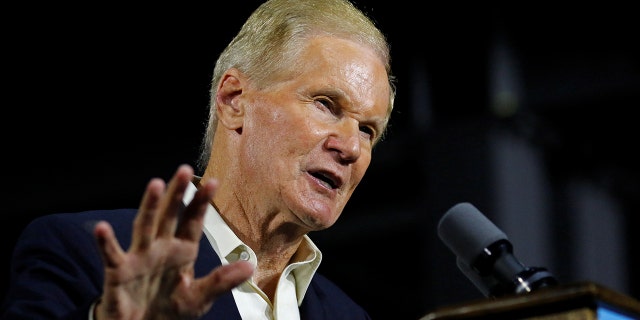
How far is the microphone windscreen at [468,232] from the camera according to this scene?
58.6 inches

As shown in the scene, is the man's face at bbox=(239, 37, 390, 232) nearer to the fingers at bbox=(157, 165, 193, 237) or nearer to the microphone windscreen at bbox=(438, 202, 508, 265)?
the microphone windscreen at bbox=(438, 202, 508, 265)

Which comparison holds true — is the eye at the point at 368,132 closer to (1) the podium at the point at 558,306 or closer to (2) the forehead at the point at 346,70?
(2) the forehead at the point at 346,70

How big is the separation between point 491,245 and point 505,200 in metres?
2.29

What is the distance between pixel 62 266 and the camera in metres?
1.46

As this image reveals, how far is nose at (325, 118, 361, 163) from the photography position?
5.80 feet

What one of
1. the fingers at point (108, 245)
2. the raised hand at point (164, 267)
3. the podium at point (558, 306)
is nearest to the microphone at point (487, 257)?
the podium at point (558, 306)

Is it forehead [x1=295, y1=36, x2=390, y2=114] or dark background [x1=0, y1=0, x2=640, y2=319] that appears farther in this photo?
dark background [x1=0, y1=0, x2=640, y2=319]

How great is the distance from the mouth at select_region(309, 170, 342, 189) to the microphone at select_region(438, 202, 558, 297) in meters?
0.24

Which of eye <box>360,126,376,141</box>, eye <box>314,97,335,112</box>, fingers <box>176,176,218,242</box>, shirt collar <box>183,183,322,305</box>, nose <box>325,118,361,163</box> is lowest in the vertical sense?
shirt collar <box>183,183,322,305</box>

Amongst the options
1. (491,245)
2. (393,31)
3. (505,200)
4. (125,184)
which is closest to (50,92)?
(125,184)

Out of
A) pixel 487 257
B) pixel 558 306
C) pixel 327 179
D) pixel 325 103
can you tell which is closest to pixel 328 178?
pixel 327 179

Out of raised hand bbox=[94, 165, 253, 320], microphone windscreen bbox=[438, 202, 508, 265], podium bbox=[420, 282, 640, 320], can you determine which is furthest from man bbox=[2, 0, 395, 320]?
podium bbox=[420, 282, 640, 320]

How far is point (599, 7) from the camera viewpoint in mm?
3826

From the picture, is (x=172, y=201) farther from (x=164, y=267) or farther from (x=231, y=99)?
(x=231, y=99)
